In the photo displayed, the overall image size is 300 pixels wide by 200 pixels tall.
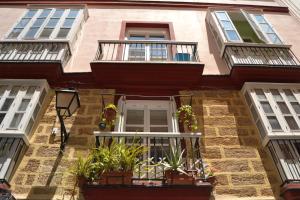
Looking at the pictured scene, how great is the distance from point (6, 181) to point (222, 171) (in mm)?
3886

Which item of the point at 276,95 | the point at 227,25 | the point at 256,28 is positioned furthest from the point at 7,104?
the point at 256,28

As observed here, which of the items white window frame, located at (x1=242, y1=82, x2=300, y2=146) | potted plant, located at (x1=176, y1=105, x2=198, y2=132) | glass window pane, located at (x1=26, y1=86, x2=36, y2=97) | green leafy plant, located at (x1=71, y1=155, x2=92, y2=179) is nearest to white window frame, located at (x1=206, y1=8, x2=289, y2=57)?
white window frame, located at (x1=242, y1=82, x2=300, y2=146)

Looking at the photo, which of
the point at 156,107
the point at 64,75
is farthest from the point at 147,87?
the point at 64,75

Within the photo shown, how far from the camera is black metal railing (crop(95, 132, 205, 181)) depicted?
5.82 meters

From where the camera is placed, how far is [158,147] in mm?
6801

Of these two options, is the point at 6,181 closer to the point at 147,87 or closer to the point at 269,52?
the point at 147,87

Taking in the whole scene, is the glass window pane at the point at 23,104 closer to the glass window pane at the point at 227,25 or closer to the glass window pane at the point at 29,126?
the glass window pane at the point at 29,126

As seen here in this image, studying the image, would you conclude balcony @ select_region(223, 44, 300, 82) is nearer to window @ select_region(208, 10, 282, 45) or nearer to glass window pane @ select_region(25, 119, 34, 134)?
window @ select_region(208, 10, 282, 45)

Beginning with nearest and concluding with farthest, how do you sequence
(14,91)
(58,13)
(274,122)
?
(274,122) → (14,91) → (58,13)

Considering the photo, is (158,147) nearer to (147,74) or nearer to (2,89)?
(147,74)

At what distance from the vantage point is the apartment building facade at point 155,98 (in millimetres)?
5957

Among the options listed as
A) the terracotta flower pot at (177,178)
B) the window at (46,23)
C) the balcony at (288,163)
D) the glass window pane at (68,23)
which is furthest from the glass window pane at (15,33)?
the balcony at (288,163)

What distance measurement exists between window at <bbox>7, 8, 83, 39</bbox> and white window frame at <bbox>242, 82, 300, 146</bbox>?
17.1 ft

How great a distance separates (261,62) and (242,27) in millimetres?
2713
